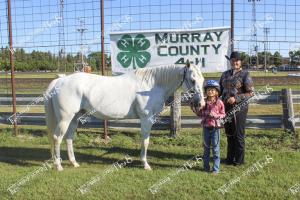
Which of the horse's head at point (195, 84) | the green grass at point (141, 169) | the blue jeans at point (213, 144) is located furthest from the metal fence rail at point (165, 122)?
the horse's head at point (195, 84)

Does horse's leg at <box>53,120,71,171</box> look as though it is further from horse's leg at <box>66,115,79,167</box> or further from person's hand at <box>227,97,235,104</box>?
person's hand at <box>227,97,235,104</box>

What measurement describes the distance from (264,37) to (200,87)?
10.6ft

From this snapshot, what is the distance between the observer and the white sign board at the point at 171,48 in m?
8.02

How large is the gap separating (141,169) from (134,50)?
3.06m

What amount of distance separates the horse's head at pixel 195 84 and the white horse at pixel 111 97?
200 millimetres

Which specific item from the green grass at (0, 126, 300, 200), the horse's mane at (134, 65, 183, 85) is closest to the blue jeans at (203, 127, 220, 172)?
the green grass at (0, 126, 300, 200)

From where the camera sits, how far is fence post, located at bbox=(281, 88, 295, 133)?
8.11m

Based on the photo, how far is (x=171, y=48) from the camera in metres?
8.19

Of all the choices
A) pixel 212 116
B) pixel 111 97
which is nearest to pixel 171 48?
pixel 111 97

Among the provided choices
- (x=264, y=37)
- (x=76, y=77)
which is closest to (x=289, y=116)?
(x=264, y=37)

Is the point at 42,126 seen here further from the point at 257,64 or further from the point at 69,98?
the point at 257,64

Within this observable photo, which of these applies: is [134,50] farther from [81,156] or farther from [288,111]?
[288,111]

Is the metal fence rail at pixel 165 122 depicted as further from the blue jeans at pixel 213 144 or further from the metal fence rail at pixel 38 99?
the blue jeans at pixel 213 144

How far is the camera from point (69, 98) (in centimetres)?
622
